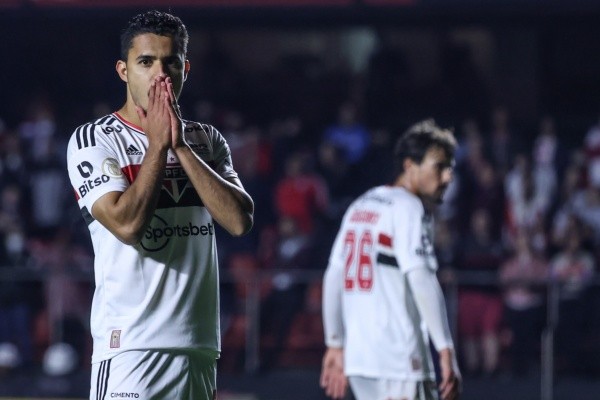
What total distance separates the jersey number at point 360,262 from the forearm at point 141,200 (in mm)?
2619

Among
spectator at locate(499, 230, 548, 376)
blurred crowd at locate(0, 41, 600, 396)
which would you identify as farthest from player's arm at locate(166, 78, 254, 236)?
spectator at locate(499, 230, 548, 376)

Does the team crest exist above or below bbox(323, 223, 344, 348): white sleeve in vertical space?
above

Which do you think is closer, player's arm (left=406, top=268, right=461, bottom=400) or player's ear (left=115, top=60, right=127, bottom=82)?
player's ear (left=115, top=60, right=127, bottom=82)

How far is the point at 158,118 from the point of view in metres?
4.01

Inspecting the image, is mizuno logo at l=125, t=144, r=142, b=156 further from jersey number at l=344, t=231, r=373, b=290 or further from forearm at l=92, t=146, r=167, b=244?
jersey number at l=344, t=231, r=373, b=290

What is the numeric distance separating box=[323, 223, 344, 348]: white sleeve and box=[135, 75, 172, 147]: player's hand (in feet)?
8.97

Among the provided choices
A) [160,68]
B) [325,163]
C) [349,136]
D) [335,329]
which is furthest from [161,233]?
[349,136]

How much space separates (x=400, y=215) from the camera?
6387mm

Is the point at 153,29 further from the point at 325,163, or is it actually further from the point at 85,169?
the point at 325,163

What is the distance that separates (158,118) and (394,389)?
277 cm

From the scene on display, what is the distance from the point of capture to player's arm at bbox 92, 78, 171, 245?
13.1 ft

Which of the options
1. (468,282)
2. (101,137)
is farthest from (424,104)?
(101,137)

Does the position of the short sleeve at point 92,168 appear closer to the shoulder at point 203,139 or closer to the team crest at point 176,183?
the team crest at point 176,183

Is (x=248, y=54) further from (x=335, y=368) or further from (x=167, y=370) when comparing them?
(x=167, y=370)
